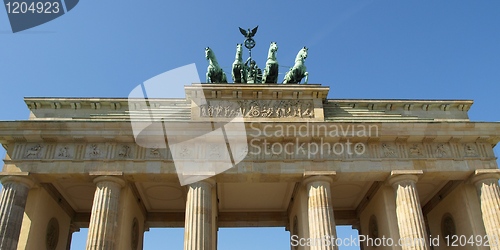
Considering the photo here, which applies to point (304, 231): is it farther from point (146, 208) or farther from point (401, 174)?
point (146, 208)

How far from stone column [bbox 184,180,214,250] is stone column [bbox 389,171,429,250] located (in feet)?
28.6

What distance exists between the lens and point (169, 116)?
2212cm

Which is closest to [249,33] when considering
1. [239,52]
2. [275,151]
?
[239,52]

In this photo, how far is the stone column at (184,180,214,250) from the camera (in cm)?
1880

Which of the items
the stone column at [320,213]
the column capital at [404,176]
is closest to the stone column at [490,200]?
the column capital at [404,176]

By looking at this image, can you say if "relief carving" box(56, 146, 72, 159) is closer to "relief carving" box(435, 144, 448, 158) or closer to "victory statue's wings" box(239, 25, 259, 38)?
"victory statue's wings" box(239, 25, 259, 38)

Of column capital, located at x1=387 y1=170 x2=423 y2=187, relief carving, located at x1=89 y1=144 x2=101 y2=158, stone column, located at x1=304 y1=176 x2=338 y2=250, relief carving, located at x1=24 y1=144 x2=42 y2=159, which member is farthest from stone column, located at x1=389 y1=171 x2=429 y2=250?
relief carving, located at x1=24 y1=144 x2=42 y2=159

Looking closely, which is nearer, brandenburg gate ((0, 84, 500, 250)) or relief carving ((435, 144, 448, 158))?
brandenburg gate ((0, 84, 500, 250))

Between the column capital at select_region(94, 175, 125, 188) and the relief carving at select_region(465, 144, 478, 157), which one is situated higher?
the relief carving at select_region(465, 144, 478, 157)

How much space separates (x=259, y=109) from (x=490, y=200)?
11667 millimetres

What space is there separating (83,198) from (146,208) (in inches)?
146

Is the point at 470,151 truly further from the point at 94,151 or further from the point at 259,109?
the point at 94,151

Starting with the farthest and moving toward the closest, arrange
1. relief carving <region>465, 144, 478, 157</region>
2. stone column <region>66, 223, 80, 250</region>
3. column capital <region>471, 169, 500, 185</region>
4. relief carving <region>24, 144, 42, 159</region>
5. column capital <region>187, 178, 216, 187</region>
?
stone column <region>66, 223, 80, 250</region>
relief carving <region>465, 144, 478, 157</region>
column capital <region>471, 169, 500, 185</region>
relief carving <region>24, 144, 42, 159</region>
column capital <region>187, 178, 216, 187</region>

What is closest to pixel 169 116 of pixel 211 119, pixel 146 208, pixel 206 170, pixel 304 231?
pixel 211 119
